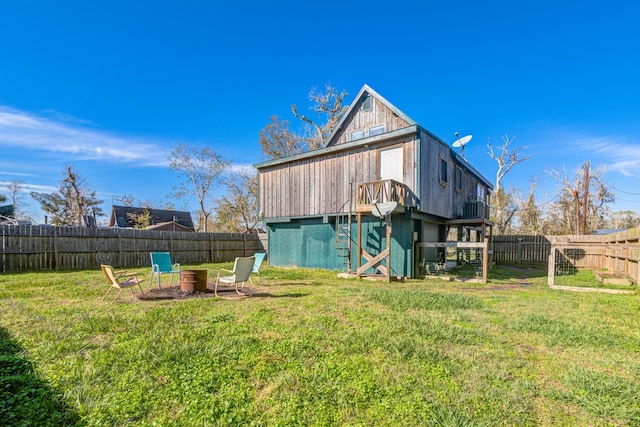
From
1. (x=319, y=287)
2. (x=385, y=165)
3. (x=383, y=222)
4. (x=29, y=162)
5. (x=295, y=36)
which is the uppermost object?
(x=295, y=36)

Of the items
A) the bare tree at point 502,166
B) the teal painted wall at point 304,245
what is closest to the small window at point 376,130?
the teal painted wall at point 304,245

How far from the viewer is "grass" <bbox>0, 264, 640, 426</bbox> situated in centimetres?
230

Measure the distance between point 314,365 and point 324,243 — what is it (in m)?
9.65

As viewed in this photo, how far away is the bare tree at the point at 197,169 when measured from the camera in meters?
27.6

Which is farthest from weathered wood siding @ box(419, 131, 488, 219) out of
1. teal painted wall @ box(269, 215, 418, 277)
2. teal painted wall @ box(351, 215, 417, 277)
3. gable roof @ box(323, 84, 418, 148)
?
gable roof @ box(323, 84, 418, 148)

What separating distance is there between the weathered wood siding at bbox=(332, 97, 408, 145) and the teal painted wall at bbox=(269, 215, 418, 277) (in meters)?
4.39

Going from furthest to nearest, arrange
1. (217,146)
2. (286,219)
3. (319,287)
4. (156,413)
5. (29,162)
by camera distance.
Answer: (217,146), (29,162), (286,219), (319,287), (156,413)

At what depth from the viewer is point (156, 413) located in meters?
2.28

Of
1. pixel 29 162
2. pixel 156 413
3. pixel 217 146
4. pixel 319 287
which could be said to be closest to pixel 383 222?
pixel 319 287

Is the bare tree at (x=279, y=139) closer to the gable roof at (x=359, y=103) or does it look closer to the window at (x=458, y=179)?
the gable roof at (x=359, y=103)

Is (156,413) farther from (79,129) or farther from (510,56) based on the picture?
(79,129)

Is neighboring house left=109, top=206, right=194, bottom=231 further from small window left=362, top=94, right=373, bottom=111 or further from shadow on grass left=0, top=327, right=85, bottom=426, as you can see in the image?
shadow on grass left=0, top=327, right=85, bottom=426

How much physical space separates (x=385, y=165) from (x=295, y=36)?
8060 millimetres

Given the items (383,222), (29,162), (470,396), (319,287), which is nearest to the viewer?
(470,396)
